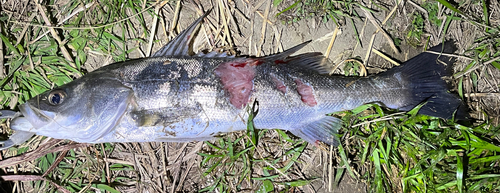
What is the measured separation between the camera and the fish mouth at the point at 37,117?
2871 millimetres

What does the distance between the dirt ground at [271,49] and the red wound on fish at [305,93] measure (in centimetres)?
75

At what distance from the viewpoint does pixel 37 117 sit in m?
2.87

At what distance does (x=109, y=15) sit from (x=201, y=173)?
2306 mm

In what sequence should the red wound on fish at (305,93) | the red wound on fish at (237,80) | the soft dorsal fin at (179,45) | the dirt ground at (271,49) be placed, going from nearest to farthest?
the red wound on fish at (237,80)
the red wound on fish at (305,93)
the soft dorsal fin at (179,45)
the dirt ground at (271,49)

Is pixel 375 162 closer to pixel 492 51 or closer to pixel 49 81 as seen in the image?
pixel 492 51

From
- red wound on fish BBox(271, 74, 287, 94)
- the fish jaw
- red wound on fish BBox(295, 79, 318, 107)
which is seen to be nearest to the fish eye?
the fish jaw

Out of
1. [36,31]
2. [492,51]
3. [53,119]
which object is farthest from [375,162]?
[36,31]

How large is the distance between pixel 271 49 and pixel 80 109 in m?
2.27

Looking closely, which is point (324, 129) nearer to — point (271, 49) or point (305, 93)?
point (305, 93)

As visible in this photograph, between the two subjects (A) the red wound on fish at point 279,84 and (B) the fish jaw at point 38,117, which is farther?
(A) the red wound on fish at point 279,84

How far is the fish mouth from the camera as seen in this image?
9.42 ft

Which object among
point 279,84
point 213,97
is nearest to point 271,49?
point 279,84

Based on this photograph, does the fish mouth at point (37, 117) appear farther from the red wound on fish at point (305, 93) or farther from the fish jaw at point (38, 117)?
the red wound on fish at point (305, 93)

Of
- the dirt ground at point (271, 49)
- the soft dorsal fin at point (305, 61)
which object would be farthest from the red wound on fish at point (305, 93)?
the dirt ground at point (271, 49)
